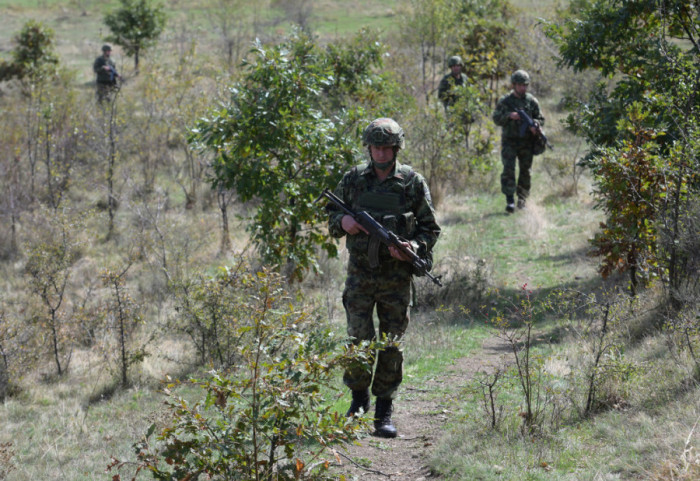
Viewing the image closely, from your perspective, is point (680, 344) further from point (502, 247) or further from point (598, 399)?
point (502, 247)

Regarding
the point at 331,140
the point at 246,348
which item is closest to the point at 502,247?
the point at 331,140

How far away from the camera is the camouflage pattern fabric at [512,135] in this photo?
1080cm

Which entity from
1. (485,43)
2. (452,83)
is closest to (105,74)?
(452,83)

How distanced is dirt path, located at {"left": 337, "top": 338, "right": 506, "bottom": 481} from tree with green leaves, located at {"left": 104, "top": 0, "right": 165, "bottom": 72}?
19.5 meters

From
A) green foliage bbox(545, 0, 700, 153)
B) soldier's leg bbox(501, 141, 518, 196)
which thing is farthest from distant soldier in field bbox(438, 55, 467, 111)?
green foliage bbox(545, 0, 700, 153)

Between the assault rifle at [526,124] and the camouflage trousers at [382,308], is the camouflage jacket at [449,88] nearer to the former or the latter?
the assault rifle at [526,124]

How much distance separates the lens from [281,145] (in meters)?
7.45

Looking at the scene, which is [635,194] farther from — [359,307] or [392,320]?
[359,307]

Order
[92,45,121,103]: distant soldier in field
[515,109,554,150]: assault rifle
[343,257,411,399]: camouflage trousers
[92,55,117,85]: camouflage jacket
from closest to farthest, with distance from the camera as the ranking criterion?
[343,257,411,399]: camouflage trousers, [515,109,554,150]: assault rifle, [92,45,121,103]: distant soldier in field, [92,55,117,85]: camouflage jacket

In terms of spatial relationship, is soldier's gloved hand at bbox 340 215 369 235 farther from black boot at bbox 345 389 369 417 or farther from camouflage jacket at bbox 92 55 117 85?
camouflage jacket at bbox 92 55 117 85

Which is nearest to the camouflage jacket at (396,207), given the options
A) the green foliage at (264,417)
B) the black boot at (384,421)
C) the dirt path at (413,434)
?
the black boot at (384,421)

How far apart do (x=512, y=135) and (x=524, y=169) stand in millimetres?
656

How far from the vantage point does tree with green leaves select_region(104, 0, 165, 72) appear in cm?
2320

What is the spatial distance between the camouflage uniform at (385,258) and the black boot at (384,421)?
0.06m
